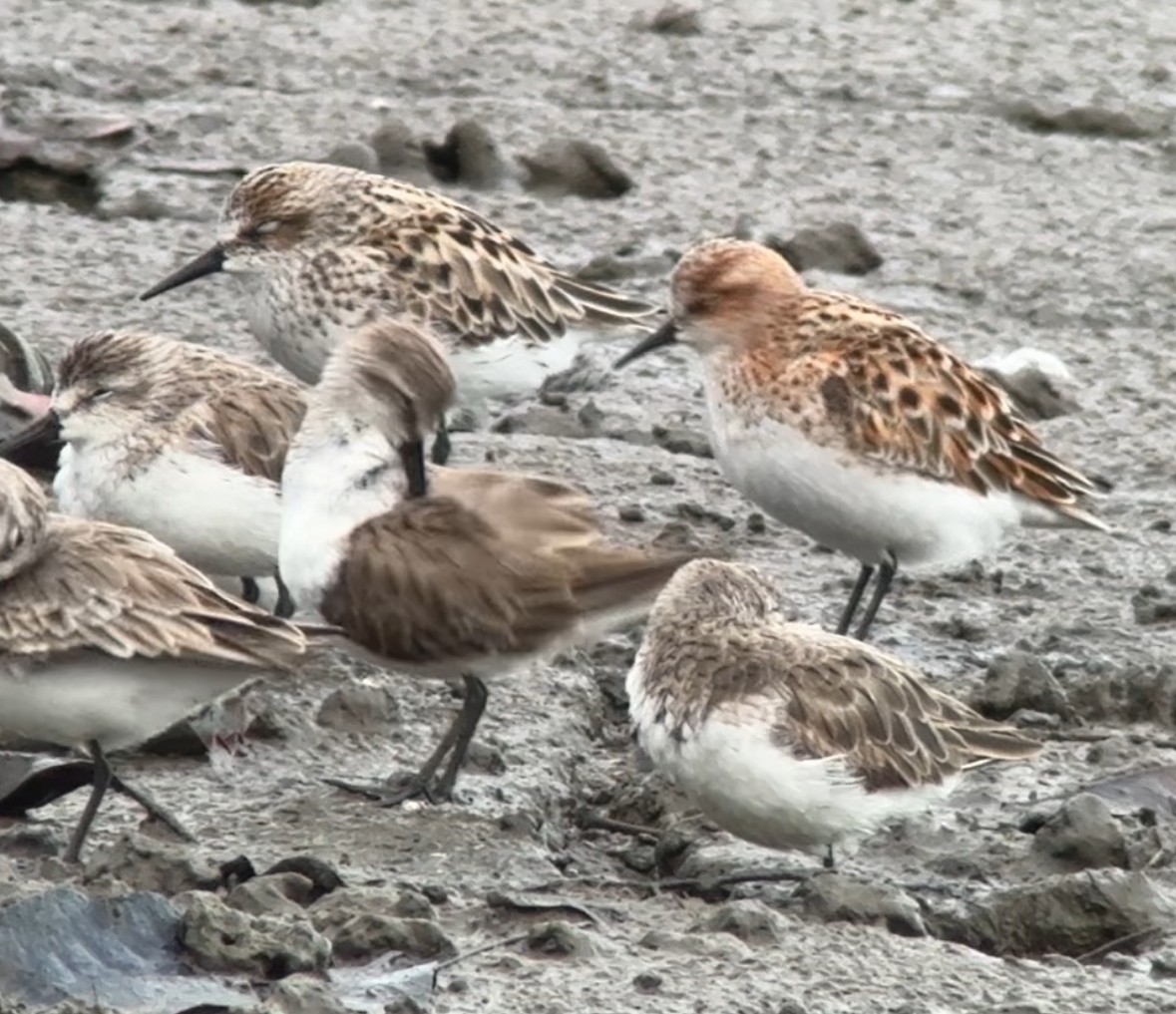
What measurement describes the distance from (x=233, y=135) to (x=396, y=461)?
5814 millimetres

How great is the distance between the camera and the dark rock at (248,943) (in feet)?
19.5

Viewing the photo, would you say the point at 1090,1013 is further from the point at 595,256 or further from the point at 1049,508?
the point at 595,256

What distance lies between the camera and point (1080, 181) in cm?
1352

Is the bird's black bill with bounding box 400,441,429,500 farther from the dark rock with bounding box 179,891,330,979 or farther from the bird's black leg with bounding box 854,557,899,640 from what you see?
the bird's black leg with bounding box 854,557,899,640

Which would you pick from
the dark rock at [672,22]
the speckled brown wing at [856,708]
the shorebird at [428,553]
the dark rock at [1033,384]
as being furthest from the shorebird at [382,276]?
the dark rock at [672,22]

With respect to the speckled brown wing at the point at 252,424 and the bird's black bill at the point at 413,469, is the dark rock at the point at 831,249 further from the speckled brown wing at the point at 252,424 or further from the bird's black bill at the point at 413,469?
the bird's black bill at the point at 413,469

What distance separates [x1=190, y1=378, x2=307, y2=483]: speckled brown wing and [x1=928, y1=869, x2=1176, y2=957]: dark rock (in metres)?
2.31

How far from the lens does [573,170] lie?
1259 cm

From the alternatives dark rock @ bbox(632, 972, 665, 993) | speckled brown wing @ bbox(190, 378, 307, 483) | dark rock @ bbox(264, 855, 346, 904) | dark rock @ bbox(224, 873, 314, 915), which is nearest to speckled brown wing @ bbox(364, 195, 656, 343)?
speckled brown wing @ bbox(190, 378, 307, 483)

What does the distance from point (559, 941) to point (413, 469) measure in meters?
1.56

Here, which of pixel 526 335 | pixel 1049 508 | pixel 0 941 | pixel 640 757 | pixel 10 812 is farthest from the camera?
pixel 526 335

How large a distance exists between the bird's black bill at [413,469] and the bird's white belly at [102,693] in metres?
0.86

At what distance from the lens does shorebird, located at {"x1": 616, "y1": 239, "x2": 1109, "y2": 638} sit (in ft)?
28.7

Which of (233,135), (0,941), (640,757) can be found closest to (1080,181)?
(233,135)
